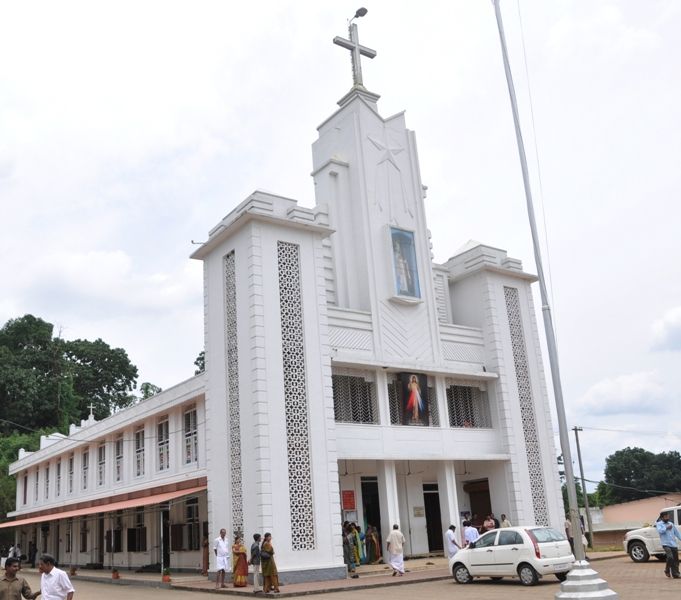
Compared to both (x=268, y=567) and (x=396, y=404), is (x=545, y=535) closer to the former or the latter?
(x=268, y=567)

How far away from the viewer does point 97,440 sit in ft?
102

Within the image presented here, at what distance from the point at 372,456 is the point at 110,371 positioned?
156ft

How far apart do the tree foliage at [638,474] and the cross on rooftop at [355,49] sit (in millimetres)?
44548

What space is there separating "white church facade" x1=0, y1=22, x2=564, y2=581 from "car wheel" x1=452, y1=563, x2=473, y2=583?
10.6 ft

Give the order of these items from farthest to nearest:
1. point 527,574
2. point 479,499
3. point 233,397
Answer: point 479,499 < point 233,397 < point 527,574

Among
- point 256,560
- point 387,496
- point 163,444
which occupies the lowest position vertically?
point 256,560

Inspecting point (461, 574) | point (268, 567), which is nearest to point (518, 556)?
point (461, 574)

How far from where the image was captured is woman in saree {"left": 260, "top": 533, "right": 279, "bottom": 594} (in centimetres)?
1597

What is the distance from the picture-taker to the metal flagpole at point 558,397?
10.5 m

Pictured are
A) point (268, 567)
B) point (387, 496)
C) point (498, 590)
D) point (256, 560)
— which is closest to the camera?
point (498, 590)

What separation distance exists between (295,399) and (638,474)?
51.7 m

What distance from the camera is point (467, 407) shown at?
2517cm

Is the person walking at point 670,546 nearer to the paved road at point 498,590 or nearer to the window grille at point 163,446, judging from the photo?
the paved road at point 498,590

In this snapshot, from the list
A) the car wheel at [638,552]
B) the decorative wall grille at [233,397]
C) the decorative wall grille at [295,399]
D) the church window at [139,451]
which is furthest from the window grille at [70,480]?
the car wheel at [638,552]
